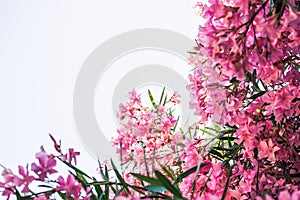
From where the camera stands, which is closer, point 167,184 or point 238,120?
point 167,184

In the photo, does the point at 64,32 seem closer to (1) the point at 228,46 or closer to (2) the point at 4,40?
(2) the point at 4,40

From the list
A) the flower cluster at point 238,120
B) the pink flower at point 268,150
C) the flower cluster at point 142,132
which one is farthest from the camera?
the flower cluster at point 142,132

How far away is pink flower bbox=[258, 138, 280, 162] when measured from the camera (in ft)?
1.89

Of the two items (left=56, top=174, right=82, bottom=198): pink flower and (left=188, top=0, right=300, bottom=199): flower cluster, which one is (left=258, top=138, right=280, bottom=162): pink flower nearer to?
Result: (left=188, top=0, right=300, bottom=199): flower cluster

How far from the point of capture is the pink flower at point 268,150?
0.57m

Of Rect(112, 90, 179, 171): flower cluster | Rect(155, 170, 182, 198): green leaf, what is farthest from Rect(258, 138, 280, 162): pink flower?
Rect(112, 90, 179, 171): flower cluster

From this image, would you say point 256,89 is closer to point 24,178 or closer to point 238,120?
point 238,120

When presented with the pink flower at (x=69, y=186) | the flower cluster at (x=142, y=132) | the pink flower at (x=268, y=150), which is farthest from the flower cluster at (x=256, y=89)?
the flower cluster at (x=142, y=132)

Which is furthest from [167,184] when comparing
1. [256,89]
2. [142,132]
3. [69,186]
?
[142,132]

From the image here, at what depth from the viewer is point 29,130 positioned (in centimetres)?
183

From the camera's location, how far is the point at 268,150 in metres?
0.58

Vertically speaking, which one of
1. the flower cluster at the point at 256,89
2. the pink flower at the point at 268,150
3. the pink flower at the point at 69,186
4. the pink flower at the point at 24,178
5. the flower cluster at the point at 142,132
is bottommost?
the pink flower at the point at 69,186

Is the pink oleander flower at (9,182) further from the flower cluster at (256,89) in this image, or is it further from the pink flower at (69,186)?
the flower cluster at (256,89)

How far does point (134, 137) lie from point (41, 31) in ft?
3.20
